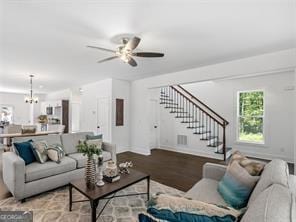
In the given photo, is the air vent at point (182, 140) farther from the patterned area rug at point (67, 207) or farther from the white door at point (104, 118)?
the patterned area rug at point (67, 207)

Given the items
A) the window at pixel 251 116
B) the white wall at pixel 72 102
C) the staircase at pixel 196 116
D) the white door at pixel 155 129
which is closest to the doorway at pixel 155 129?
the white door at pixel 155 129

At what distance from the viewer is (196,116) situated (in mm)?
6672

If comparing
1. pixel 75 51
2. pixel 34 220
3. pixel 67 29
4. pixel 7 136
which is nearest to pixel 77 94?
pixel 7 136

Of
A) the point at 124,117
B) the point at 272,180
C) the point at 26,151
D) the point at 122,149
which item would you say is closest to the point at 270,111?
the point at 124,117

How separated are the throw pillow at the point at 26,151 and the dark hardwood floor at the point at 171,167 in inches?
91.8

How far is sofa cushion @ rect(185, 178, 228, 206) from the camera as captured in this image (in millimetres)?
1775

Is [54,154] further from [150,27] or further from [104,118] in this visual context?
[104,118]

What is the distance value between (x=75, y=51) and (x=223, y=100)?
16.6 ft

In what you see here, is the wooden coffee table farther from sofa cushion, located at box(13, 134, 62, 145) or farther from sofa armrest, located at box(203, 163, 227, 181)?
sofa cushion, located at box(13, 134, 62, 145)

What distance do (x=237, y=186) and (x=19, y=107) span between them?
1153 cm

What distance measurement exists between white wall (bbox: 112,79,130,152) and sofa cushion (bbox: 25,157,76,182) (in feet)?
8.65

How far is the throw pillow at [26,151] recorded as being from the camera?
292cm

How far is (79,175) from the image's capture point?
10.9ft

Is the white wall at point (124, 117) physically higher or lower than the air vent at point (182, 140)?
higher
